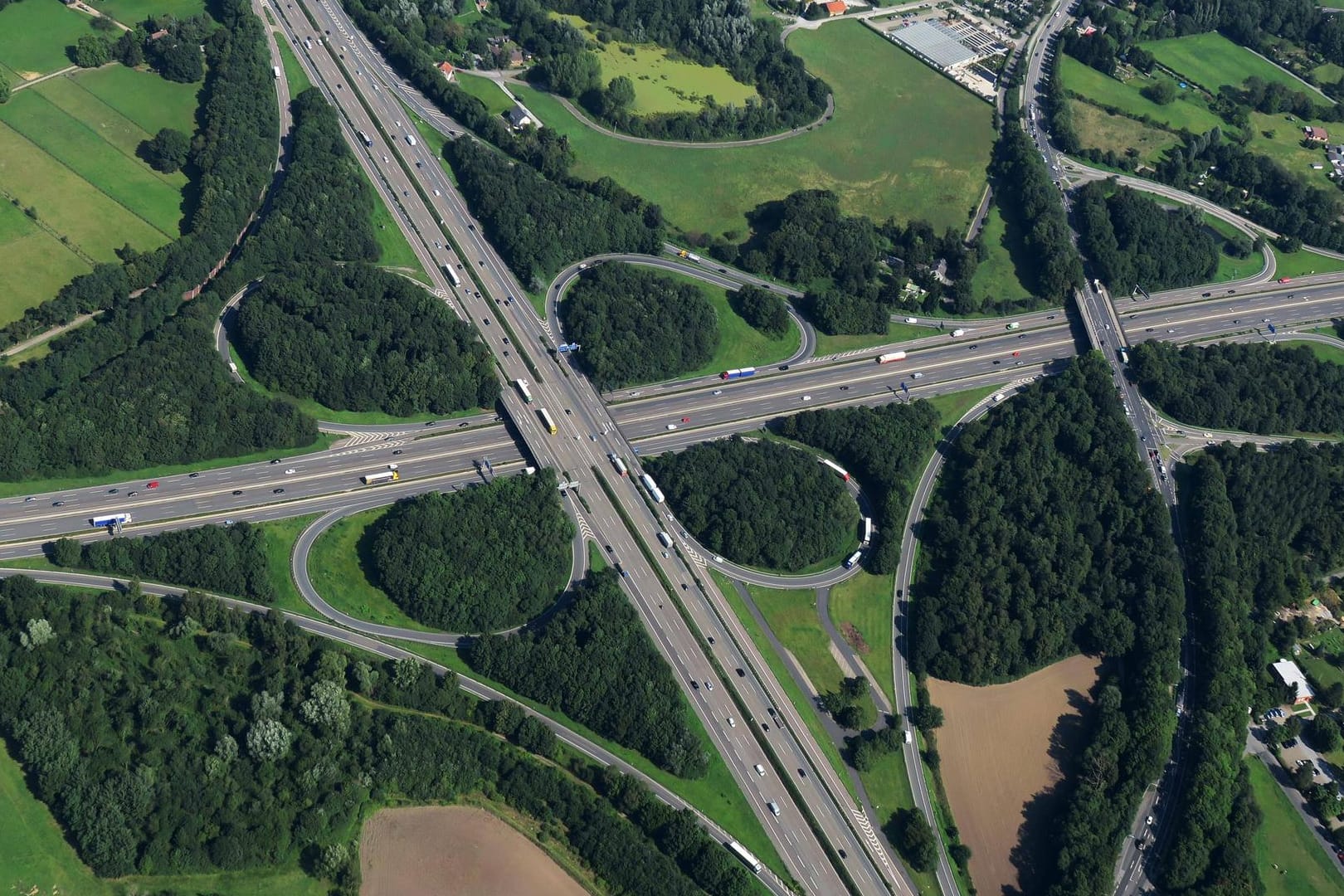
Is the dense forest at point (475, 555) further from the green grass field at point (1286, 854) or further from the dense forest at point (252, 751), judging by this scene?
the green grass field at point (1286, 854)

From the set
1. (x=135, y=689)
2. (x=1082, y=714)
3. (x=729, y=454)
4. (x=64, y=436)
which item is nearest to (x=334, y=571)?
(x=135, y=689)

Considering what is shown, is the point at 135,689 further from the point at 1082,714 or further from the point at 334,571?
the point at 1082,714

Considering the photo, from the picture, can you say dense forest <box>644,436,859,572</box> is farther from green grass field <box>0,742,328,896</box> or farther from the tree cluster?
green grass field <box>0,742,328,896</box>

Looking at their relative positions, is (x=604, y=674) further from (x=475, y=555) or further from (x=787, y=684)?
(x=787, y=684)

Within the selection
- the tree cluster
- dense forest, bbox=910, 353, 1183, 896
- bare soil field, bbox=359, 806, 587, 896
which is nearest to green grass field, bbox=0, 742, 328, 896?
bare soil field, bbox=359, 806, 587, 896

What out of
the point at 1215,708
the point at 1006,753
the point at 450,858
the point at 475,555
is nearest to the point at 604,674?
the point at 475,555
